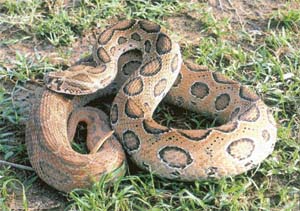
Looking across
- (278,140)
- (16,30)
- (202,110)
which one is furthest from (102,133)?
(16,30)

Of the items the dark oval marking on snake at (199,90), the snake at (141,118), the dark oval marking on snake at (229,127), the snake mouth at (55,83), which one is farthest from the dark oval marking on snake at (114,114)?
the dark oval marking on snake at (229,127)

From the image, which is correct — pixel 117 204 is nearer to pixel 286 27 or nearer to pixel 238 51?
pixel 238 51

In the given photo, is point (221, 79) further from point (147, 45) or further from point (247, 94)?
point (147, 45)

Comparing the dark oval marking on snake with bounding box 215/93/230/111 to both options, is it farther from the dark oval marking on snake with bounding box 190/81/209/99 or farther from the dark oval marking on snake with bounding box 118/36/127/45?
the dark oval marking on snake with bounding box 118/36/127/45

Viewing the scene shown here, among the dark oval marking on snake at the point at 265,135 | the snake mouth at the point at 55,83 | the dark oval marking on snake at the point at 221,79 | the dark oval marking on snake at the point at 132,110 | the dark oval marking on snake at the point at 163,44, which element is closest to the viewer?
the dark oval marking on snake at the point at 265,135

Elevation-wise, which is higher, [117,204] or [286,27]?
[286,27]

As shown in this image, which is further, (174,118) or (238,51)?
(238,51)

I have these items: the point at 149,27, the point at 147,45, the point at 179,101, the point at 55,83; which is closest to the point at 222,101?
the point at 179,101

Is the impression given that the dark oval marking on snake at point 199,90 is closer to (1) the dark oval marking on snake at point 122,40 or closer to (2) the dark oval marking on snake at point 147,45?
(2) the dark oval marking on snake at point 147,45
